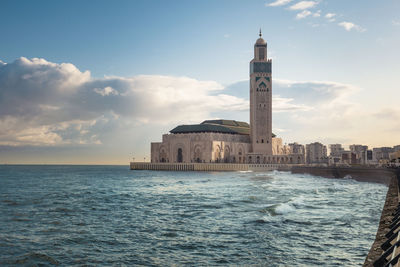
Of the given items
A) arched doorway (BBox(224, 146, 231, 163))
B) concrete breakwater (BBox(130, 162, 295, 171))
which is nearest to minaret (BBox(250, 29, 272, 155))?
concrete breakwater (BBox(130, 162, 295, 171))

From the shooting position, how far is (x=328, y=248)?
56.5 ft

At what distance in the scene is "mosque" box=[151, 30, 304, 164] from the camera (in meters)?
151

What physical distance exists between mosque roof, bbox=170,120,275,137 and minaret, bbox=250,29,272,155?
12.3 metres

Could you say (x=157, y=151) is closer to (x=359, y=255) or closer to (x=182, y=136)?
(x=182, y=136)

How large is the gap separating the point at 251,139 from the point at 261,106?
1504 cm

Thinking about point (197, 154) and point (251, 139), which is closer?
point (197, 154)

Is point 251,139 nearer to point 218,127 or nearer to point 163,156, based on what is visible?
point 218,127

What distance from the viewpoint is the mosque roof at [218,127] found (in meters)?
157

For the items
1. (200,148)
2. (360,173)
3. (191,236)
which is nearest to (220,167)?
(200,148)

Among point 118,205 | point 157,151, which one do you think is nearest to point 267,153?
point 157,151

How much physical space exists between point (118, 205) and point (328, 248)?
75.8 ft

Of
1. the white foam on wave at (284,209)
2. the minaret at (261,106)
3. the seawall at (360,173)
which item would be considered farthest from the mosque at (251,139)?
the white foam on wave at (284,209)

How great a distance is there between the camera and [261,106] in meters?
156

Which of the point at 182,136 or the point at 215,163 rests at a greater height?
the point at 182,136
